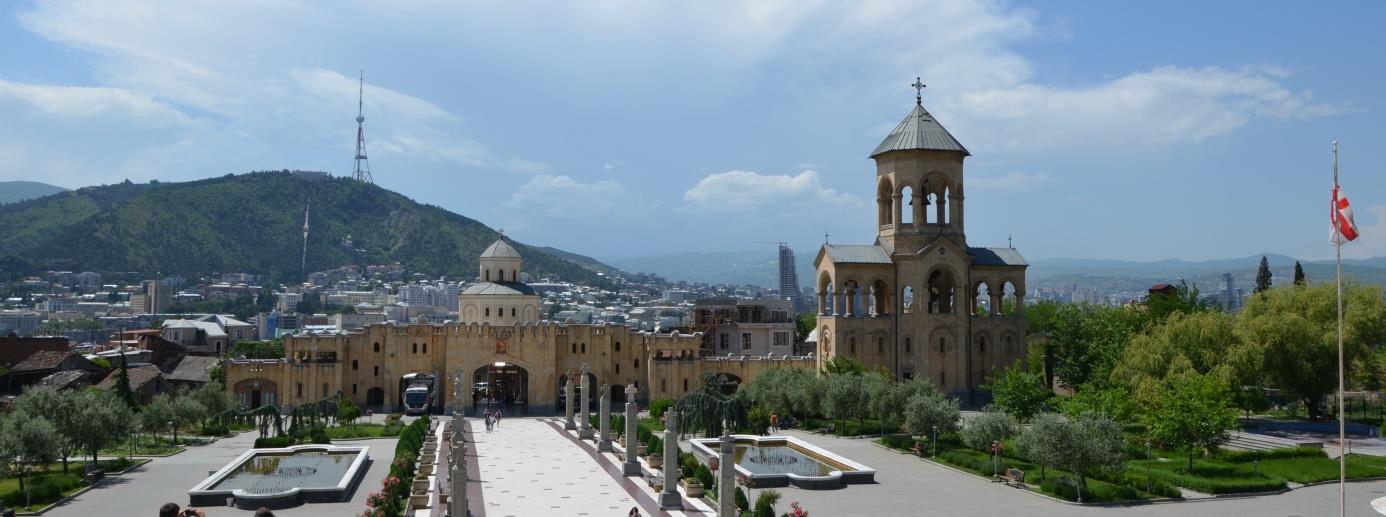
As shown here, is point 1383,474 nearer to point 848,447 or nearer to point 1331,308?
point 1331,308

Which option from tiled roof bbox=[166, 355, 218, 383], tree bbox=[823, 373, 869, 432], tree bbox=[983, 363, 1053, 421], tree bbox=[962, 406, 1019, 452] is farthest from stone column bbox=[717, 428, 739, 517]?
tiled roof bbox=[166, 355, 218, 383]

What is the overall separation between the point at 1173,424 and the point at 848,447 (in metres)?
11.9

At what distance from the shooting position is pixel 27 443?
2983 cm

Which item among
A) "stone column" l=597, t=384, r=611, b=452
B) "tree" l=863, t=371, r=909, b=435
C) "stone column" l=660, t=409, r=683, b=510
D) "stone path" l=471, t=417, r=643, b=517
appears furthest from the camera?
"tree" l=863, t=371, r=909, b=435

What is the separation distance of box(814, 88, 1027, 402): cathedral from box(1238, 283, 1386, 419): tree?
14.4 metres

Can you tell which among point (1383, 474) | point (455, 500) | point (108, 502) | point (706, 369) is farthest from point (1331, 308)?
point (108, 502)

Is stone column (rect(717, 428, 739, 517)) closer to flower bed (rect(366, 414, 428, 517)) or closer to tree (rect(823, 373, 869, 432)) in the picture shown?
flower bed (rect(366, 414, 428, 517))

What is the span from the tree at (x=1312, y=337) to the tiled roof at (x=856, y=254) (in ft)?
56.2

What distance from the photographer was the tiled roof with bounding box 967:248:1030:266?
57812mm

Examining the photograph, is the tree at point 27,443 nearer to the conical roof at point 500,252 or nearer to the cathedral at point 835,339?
the cathedral at point 835,339

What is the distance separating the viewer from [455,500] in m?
21.9

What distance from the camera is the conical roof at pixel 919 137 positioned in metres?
56.5

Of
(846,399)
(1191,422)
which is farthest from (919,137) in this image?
(1191,422)

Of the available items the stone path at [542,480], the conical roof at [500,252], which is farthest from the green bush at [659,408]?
the conical roof at [500,252]
